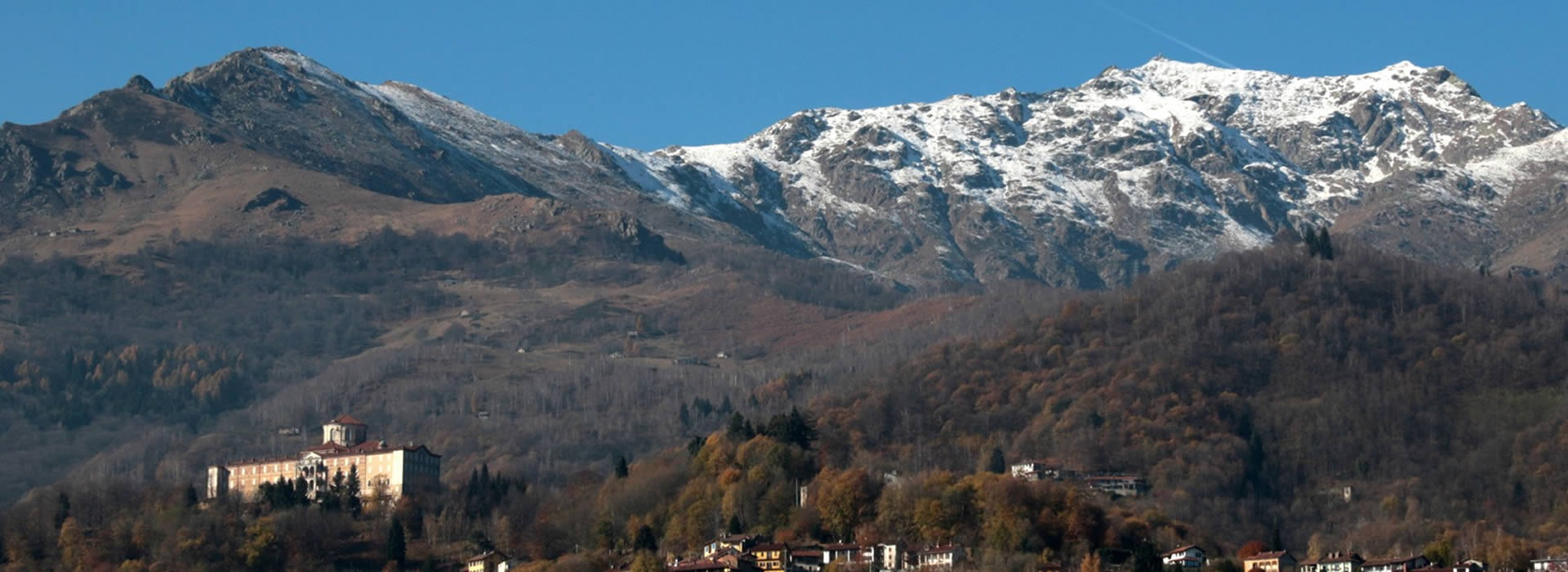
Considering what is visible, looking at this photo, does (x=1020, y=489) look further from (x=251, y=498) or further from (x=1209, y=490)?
(x=251, y=498)

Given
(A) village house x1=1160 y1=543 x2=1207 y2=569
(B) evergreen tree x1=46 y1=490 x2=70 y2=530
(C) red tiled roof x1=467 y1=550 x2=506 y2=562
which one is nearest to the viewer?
(A) village house x1=1160 y1=543 x2=1207 y2=569

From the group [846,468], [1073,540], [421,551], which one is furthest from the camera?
[846,468]

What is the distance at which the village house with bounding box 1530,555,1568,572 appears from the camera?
147625 millimetres

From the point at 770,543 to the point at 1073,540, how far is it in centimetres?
1791

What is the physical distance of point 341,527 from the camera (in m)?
181

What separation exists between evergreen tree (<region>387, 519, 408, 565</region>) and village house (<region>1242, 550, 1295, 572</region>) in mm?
51814

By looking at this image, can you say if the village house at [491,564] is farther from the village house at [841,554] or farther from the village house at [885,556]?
the village house at [885,556]

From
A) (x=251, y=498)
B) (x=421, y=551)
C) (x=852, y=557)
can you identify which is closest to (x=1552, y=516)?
(x=852, y=557)

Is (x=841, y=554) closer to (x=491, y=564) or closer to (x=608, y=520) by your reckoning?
(x=491, y=564)

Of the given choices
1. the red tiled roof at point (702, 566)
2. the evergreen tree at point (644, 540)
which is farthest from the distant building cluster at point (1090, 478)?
the red tiled roof at point (702, 566)

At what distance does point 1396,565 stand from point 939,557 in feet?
82.7

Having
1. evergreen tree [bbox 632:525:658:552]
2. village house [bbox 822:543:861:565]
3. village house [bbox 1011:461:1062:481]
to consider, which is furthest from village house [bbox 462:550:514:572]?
village house [bbox 1011:461:1062:481]

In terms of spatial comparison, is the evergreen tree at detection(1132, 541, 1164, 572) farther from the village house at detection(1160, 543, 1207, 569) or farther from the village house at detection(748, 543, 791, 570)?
the village house at detection(748, 543, 791, 570)

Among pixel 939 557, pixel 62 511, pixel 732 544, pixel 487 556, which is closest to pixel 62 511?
pixel 62 511
